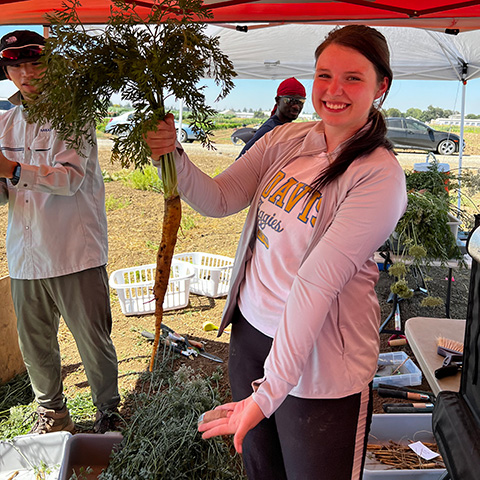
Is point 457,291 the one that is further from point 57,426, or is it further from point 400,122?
point 400,122

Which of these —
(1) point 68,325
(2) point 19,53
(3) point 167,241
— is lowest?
(1) point 68,325

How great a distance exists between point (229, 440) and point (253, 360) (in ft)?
4.33

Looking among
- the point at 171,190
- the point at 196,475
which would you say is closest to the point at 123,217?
the point at 196,475

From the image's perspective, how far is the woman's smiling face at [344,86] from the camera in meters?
1.23

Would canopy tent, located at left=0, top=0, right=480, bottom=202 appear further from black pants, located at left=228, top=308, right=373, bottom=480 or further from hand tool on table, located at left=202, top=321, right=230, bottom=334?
hand tool on table, located at left=202, top=321, right=230, bottom=334

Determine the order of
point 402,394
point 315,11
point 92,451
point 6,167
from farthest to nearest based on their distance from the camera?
point 315,11
point 402,394
point 92,451
point 6,167

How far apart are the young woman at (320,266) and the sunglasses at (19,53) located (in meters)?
1.17

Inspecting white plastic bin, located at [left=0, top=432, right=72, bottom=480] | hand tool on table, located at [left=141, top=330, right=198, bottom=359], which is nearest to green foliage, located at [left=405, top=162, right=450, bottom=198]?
hand tool on table, located at [left=141, top=330, right=198, bottom=359]

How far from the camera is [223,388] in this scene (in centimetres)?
312

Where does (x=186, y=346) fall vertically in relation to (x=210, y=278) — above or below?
below

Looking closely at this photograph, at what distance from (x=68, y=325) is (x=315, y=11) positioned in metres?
2.37

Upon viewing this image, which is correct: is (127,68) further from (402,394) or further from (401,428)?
(402,394)

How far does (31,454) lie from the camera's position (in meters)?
2.21

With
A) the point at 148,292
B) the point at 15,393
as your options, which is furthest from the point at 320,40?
the point at 15,393
